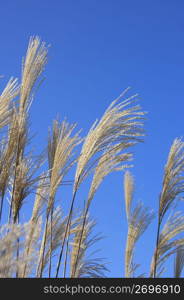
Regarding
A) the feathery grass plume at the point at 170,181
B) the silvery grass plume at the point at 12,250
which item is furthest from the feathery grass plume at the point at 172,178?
the silvery grass plume at the point at 12,250

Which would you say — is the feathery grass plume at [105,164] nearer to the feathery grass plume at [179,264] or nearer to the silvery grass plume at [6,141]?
the silvery grass plume at [6,141]

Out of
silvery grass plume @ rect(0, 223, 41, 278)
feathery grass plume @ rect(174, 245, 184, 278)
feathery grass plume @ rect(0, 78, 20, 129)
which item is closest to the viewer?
silvery grass plume @ rect(0, 223, 41, 278)

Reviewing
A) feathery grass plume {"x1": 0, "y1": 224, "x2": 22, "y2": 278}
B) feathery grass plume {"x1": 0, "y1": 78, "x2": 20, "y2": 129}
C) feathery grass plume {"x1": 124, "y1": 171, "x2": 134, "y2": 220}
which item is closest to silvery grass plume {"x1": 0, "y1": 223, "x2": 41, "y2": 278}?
feathery grass plume {"x1": 0, "y1": 224, "x2": 22, "y2": 278}

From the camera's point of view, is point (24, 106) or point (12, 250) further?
point (24, 106)

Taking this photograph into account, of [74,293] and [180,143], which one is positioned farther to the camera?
[180,143]

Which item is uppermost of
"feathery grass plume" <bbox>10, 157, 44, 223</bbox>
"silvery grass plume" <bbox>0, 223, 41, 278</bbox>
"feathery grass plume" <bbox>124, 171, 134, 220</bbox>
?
"feathery grass plume" <bbox>124, 171, 134, 220</bbox>

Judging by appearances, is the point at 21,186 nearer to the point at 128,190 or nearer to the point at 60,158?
the point at 60,158

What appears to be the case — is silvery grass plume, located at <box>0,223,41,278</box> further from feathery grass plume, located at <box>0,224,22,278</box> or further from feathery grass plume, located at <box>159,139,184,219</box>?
feathery grass plume, located at <box>159,139,184,219</box>

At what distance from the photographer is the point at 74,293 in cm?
222

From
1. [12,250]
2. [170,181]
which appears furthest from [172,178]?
[12,250]

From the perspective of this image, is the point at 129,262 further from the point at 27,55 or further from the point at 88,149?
the point at 27,55

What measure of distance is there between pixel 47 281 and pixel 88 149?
1.58 m

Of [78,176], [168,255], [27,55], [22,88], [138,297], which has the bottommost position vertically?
[138,297]

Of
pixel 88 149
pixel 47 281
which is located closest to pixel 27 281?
pixel 47 281
